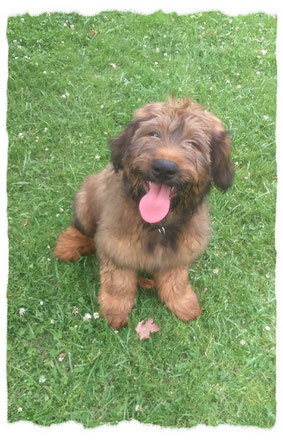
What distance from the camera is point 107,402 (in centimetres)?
320

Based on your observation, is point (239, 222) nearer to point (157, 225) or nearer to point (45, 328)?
point (157, 225)

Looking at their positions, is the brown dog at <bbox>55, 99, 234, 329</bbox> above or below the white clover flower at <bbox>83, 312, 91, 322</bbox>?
above

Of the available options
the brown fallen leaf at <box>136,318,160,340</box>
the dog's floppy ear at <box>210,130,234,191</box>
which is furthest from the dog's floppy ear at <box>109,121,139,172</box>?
the brown fallen leaf at <box>136,318,160,340</box>

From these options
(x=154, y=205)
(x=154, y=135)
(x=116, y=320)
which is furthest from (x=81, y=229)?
(x=154, y=135)

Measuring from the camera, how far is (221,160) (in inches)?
109

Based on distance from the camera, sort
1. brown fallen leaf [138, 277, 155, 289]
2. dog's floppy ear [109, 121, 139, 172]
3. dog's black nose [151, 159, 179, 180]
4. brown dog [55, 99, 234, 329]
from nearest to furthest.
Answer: dog's black nose [151, 159, 179, 180]
brown dog [55, 99, 234, 329]
dog's floppy ear [109, 121, 139, 172]
brown fallen leaf [138, 277, 155, 289]

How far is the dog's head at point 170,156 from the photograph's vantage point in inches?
96.1

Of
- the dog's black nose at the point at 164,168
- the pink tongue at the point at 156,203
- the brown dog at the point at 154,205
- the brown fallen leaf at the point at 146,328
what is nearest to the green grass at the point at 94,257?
the brown fallen leaf at the point at 146,328

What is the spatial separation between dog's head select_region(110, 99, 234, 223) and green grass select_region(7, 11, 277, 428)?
1.38 metres

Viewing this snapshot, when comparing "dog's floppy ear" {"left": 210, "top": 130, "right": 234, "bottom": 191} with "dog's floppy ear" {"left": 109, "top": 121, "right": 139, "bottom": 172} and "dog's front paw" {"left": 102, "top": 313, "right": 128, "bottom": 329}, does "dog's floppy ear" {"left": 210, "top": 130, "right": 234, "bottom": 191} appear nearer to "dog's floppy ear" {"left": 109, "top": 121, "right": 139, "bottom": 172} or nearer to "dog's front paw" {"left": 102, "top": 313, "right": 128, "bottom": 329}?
"dog's floppy ear" {"left": 109, "top": 121, "right": 139, "bottom": 172}

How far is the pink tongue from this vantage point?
2.61 metres

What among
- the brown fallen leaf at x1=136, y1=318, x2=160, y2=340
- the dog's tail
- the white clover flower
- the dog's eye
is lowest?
the brown fallen leaf at x1=136, y1=318, x2=160, y2=340

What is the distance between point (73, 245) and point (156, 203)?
150 cm

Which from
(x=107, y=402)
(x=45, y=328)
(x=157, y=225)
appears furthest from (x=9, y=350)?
(x=157, y=225)
